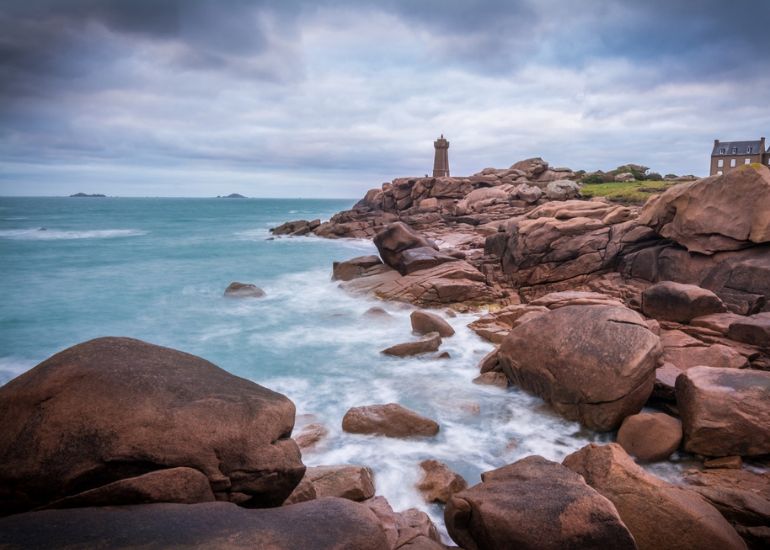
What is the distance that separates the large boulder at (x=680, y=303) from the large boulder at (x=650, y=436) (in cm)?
427

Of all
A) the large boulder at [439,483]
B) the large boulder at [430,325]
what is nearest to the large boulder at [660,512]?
the large boulder at [439,483]

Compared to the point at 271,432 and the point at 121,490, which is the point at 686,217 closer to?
the point at 271,432

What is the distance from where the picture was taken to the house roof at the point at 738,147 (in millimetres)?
50791

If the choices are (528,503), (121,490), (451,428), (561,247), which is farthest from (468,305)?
(121,490)

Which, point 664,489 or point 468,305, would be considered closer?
point 664,489

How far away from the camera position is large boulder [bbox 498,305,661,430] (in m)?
7.96

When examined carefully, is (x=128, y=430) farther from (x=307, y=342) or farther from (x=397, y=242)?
(x=397, y=242)

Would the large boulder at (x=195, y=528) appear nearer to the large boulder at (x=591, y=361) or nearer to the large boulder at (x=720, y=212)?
the large boulder at (x=591, y=361)

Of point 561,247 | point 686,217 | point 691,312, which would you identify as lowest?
point 691,312

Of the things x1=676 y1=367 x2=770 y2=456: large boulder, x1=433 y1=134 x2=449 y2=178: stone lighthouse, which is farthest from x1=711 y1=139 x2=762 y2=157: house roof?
x1=676 y1=367 x2=770 y2=456: large boulder

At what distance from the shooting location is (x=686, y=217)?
14.2m

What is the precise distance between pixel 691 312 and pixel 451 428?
6.70 metres

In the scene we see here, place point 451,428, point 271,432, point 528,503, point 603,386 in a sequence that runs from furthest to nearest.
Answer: point 451,428, point 603,386, point 271,432, point 528,503

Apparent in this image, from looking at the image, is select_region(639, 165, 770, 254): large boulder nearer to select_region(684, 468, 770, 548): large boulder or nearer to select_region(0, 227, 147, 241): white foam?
select_region(684, 468, 770, 548): large boulder
